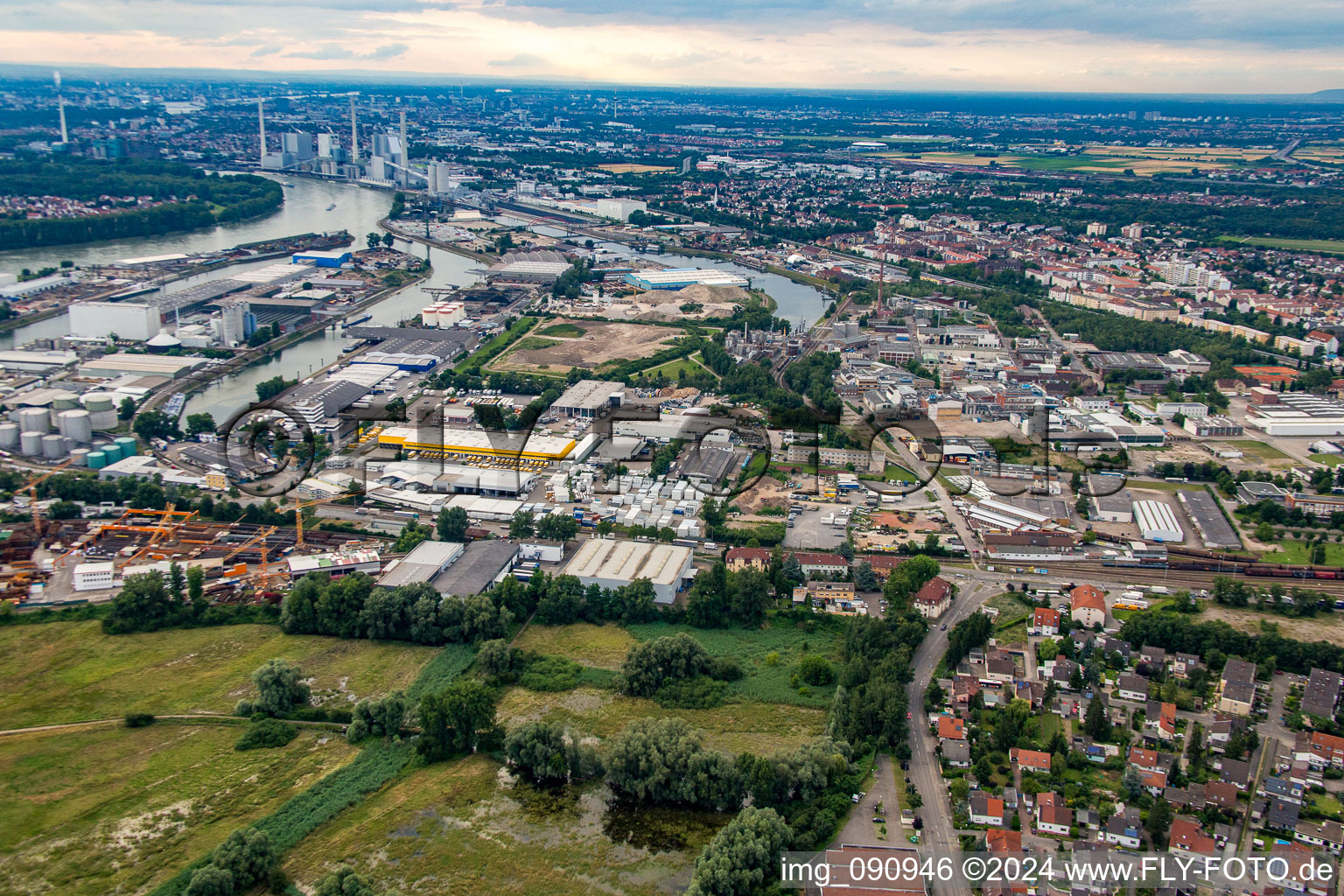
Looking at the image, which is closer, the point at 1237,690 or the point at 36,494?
the point at 1237,690

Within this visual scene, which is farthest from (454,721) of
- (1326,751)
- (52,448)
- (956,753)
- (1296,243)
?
(1296,243)

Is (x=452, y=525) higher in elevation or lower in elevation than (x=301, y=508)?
higher

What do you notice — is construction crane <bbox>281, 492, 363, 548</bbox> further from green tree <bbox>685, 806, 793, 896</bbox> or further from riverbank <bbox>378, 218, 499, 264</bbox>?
riverbank <bbox>378, 218, 499, 264</bbox>

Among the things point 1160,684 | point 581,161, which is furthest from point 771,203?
point 1160,684

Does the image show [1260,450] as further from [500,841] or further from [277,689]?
[277,689]

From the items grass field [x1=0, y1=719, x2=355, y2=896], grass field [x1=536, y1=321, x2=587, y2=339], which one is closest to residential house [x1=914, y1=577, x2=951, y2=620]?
grass field [x1=0, y1=719, x2=355, y2=896]

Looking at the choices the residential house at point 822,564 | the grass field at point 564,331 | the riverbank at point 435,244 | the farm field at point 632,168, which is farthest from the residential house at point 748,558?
the farm field at point 632,168
